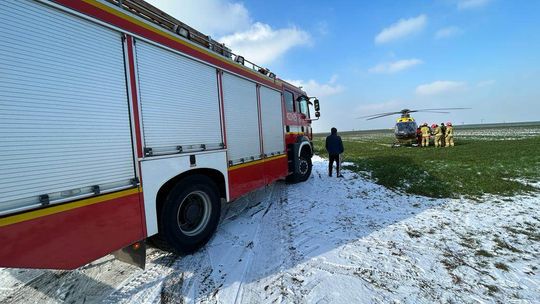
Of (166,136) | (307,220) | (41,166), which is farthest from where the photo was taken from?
(307,220)

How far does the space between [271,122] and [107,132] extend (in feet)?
13.9

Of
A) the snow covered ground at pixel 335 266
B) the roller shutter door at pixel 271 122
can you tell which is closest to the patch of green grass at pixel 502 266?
the snow covered ground at pixel 335 266

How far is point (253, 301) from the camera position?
2.83 m

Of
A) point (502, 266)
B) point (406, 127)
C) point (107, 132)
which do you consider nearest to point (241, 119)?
point (107, 132)

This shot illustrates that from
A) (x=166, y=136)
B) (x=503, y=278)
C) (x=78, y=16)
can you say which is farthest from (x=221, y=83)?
(x=503, y=278)

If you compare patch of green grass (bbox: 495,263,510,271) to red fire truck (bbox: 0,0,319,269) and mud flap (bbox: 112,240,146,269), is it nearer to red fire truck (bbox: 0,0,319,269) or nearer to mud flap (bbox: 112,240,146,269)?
red fire truck (bbox: 0,0,319,269)

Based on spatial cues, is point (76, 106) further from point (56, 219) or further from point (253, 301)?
point (253, 301)

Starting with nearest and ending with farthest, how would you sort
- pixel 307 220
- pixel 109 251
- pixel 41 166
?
pixel 41 166 → pixel 109 251 → pixel 307 220

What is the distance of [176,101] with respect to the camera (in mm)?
3654

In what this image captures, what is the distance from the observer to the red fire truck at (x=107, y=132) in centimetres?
211

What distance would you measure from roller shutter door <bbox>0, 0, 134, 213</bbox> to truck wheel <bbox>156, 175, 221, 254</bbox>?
0.81 metres

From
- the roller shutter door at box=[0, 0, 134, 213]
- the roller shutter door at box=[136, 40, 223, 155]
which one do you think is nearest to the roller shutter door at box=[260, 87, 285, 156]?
the roller shutter door at box=[136, 40, 223, 155]

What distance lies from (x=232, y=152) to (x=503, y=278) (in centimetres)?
407

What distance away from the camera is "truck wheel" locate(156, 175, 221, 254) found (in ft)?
11.5
